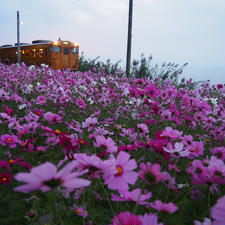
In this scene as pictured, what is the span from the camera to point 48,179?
48cm

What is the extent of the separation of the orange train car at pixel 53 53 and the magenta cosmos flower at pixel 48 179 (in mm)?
14315

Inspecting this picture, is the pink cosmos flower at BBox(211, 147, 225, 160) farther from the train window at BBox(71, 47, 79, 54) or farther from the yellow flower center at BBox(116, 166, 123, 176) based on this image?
the train window at BBox(71, 47, 79, 54)

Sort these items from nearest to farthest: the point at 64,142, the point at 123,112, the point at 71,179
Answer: the point at 71,179 → the point at 64,142 → the point at 123,112

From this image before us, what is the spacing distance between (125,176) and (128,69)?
9242 millimetres

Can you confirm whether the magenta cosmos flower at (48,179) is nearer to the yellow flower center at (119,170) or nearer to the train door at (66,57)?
the yellow flower center at (119,170)

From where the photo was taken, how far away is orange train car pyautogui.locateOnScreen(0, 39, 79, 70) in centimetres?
1439

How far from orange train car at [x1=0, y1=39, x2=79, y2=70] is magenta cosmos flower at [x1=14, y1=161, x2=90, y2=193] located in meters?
14.3

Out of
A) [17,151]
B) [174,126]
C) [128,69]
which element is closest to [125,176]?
[17,151]

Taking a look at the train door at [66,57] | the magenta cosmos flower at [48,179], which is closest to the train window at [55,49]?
the train door at [66,57]

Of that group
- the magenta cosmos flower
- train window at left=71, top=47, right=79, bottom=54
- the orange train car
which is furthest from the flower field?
train window at left=71, top=47, right=79, bottom=54

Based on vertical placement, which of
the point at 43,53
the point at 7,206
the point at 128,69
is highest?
the point at 43,53

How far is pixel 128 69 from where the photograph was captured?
9.73m

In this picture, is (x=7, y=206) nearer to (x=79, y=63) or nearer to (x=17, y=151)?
(x=17, y=151)

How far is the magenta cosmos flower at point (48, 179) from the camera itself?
17.7 inches
